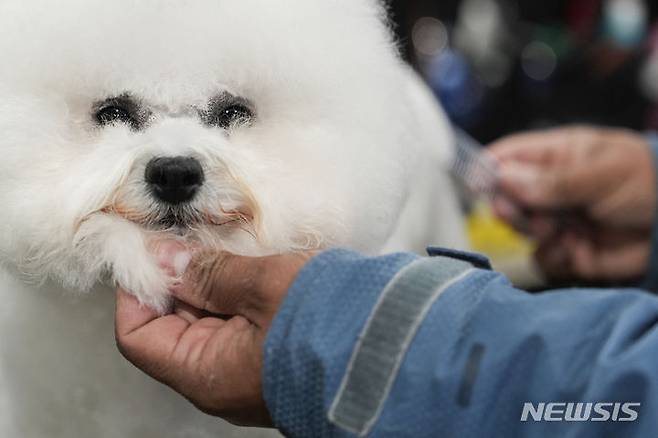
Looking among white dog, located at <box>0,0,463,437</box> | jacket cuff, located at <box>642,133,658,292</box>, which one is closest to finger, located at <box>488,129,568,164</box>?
jacket cuff, located at <box>642,133,658,292</box>

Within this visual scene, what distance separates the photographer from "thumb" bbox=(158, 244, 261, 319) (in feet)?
1.69

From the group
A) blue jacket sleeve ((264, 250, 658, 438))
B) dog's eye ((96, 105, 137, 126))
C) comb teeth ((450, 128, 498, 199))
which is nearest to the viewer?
blue jacket sleeve ((264, 250, 658, 438))

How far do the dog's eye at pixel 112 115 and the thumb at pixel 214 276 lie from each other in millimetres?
104

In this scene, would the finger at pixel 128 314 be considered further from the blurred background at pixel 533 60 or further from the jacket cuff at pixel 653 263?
the blurred background at pixel 533 60

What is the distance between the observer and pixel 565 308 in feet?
1.59

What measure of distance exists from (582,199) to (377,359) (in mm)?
875

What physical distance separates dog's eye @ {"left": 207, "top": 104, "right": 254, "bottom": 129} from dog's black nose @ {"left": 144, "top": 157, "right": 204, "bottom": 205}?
0.20ft

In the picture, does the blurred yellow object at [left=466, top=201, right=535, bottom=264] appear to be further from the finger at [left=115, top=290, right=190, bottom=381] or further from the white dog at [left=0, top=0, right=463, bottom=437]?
the finger at [left=115, top=290, right=190, bottom=381]

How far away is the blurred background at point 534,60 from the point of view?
1855 mm

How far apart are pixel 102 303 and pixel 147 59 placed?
0.60 feet

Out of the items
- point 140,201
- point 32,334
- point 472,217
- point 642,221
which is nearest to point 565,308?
point 140,201

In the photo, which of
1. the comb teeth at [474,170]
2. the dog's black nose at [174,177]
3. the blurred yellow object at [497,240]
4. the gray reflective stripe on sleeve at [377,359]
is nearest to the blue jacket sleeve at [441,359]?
the gray reflective stripe on sleeve at [377,359]

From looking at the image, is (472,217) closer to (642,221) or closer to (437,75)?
(642,221)

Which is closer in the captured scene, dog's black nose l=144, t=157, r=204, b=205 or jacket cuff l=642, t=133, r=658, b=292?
dog's black nose l=144, t=157, r=204, b=205
